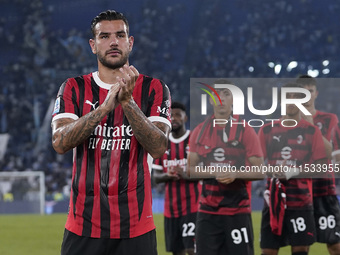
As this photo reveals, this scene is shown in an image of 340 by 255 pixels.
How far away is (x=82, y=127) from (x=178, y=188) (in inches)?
170

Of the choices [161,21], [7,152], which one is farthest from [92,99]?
[161,21]

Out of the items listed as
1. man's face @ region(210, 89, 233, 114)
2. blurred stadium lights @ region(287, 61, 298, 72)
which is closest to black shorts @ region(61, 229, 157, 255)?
man's face @ region(210, 89, 233, 114)

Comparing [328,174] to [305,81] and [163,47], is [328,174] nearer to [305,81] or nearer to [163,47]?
[305,81]

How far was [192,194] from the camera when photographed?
6.73 m

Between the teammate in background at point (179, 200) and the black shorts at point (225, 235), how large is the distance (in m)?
1.71

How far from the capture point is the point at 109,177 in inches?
109

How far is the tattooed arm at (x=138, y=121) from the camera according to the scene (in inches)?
97.6

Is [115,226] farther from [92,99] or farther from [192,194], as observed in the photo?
[192,194]

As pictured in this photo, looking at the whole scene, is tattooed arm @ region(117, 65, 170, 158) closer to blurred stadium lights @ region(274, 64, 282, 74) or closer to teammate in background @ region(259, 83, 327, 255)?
teammate in background @ region(259, 83, 327, 255)

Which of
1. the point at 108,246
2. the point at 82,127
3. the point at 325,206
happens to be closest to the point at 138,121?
the point at 82,127

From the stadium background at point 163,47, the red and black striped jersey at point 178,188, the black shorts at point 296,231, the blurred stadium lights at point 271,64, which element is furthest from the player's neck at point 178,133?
the blurred stadium lights at point 271,64

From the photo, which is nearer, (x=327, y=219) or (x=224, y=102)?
(x=224, y=102)

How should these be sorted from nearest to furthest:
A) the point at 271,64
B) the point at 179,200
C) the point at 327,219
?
the point at 327,219, the point at 179,200, the point at 271,64

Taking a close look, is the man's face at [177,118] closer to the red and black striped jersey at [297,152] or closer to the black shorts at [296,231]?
the red and black striped jersey at [297,152]
